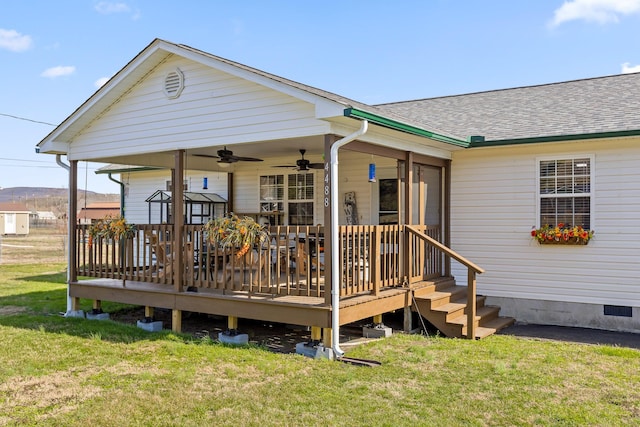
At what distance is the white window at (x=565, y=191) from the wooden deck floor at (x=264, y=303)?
297cm

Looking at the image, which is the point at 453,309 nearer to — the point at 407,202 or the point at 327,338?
the point at 407,202

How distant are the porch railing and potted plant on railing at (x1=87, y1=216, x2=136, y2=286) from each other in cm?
6

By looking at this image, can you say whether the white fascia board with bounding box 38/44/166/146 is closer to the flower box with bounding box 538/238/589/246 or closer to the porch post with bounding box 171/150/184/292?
the porch post with bounding box 171/150/184/292

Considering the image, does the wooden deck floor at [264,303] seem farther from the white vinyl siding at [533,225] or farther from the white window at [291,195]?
the white window at [291,195]

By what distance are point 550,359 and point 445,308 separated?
1.75 meters

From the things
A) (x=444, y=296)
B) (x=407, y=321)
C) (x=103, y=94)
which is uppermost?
(x=103, y=94)

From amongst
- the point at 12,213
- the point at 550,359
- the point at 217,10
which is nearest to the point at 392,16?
the point at 217,10

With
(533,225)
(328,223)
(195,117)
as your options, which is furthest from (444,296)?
(195,117)

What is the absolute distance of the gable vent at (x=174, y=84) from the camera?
25.0 ft

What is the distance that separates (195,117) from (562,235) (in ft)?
19.5

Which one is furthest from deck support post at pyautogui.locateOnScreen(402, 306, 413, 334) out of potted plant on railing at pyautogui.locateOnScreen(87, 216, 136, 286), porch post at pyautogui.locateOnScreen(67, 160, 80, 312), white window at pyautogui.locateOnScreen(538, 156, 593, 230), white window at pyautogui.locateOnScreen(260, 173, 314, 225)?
porch post at pyautogui.locateOnScreen(67, 160, 80, 312)

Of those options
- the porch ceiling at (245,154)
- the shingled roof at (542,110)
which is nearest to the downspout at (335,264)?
the porch ceiling at (245,154)

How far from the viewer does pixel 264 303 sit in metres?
6.67

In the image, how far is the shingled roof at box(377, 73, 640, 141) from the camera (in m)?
8.09
